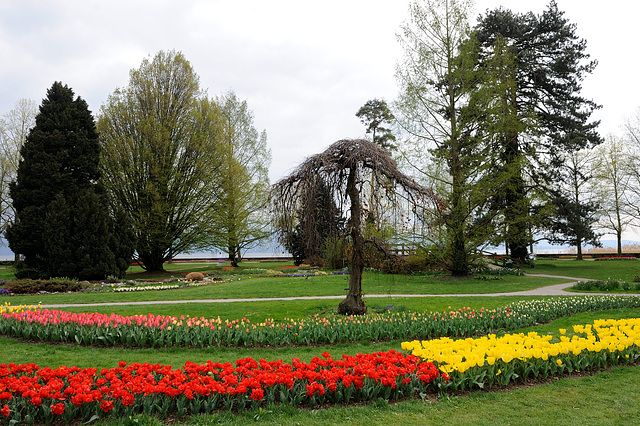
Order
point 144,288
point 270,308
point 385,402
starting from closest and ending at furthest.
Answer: point 385,402 → point 270,308 → point 144,288

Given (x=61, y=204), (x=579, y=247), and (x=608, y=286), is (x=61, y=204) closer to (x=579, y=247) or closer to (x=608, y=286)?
(x=608, y=286)

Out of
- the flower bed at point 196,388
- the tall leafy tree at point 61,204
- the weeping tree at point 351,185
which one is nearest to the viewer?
the flower bed at point 196,388

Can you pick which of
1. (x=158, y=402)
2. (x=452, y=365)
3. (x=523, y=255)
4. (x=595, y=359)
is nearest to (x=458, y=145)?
(x=523, y=255)

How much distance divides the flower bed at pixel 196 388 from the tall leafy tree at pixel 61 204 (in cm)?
1549

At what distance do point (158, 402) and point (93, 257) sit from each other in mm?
17241

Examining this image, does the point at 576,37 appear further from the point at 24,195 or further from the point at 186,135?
the point at 24,195

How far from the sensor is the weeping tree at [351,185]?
7869 millimetres

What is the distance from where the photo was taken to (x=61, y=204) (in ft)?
59.9

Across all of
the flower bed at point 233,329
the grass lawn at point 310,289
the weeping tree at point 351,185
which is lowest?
the grass lawn at point 310,289

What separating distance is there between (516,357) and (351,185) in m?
4.58

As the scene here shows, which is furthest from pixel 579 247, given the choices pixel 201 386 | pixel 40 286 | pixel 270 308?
pixel 40 286

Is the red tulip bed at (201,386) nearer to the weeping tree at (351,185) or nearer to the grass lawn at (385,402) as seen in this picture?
the grass lawn at (385,402)

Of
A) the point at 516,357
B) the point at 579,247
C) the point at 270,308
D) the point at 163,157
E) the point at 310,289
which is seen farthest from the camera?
the point at 579,247

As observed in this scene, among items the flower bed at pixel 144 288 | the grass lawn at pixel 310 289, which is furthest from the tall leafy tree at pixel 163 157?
the grass lawn at pixel 310 289
